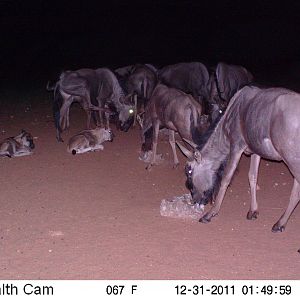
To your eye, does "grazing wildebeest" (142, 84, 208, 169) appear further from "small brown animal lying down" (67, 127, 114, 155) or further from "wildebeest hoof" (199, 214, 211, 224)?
"wildebeest hoof" (199, 214, 211, 224)

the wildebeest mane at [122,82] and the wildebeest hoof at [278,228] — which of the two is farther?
the wildebeest mane at [122,82]

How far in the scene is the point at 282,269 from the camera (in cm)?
605

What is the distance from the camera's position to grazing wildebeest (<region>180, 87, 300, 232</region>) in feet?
20.8

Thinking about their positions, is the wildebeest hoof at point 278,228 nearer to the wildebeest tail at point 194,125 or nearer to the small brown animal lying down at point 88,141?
the wildebeest tail at point 194,125

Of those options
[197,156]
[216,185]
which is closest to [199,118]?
[197,156]

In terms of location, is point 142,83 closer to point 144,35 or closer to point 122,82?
point 122,82

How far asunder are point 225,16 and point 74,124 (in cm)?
3447

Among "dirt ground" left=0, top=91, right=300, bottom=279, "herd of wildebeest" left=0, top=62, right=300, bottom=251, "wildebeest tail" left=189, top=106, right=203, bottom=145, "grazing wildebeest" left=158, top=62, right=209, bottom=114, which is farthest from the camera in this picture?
"grazing wildebeest" left=158, top=62, right=209, bottom=114

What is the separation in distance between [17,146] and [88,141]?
1481mm

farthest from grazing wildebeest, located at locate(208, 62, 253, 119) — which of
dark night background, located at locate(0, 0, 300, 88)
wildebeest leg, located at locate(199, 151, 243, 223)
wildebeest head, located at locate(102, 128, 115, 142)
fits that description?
dark night background, located at locate(0, 0, 300, 88)

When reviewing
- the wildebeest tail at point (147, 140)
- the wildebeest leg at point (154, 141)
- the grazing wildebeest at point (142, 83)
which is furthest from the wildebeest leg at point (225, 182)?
the grazing wildebeest at point (142, 83)

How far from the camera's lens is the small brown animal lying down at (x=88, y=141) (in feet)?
36.7

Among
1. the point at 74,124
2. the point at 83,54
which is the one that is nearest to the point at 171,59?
the point at 83,54

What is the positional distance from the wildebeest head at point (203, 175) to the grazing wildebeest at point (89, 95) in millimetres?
5422
